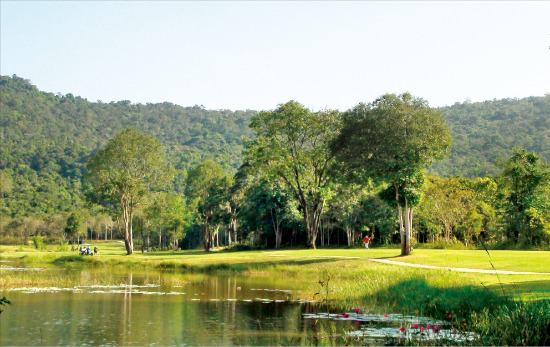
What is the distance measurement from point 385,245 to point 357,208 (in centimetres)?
699

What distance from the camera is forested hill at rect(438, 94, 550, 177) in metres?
109

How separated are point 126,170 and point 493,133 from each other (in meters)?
98.6

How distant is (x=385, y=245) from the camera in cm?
6638

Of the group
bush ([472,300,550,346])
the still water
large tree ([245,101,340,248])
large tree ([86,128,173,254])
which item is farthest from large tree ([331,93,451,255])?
large tree ([86,128,173,254])

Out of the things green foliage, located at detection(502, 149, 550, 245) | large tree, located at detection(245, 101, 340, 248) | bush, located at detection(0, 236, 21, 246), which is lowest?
bush, located at detection(0, 236, 21, 246)

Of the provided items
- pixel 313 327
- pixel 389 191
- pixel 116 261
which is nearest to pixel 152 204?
pixel 116 261

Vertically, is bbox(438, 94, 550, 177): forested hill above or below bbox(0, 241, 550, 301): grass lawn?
above

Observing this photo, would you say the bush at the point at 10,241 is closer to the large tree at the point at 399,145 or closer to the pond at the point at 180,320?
the large tree at the point at 399,145

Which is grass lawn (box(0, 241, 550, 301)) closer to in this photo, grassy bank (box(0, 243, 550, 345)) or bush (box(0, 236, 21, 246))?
grassy bank (box(0, 243, 550, 345))

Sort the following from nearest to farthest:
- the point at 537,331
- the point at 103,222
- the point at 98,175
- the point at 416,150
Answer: the point at 537,331 < the point at 416,150 < the point at 98,175 < the point at 103,222

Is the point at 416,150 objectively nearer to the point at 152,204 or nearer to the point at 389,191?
the point at 389,191

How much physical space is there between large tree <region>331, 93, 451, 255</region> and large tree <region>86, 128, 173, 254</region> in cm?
3197

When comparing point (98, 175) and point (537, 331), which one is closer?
point (537, 331)

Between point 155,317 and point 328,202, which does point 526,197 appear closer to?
point 328,202
